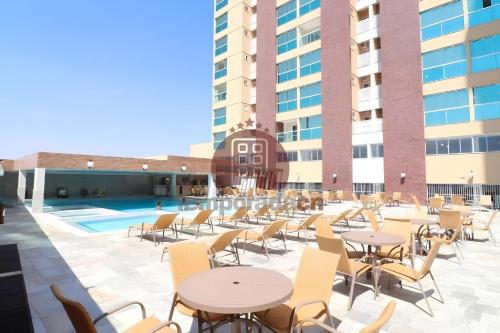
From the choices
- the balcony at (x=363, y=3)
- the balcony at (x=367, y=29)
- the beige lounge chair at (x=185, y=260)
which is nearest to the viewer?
the beige lounge chair at (x=185, y=260)

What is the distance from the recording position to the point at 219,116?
37250mm

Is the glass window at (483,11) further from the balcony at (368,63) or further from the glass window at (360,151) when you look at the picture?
the glass window at (360,151)

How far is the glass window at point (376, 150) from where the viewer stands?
24.8m

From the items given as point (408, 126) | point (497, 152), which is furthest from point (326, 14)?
point (497, 152)

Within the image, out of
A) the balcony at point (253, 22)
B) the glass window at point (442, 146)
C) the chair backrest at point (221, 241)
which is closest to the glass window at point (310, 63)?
the balcony at point (253, 22)

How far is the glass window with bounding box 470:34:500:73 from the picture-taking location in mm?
19875

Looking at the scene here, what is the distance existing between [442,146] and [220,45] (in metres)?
28.1

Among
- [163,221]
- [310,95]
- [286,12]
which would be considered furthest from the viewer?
[286,12]

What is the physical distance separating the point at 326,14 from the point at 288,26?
15.1 ft

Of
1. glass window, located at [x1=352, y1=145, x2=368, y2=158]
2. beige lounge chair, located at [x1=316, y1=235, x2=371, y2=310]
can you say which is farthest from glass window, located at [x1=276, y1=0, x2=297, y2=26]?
beige lounge chair, located at [x1=316, y1=235, x2=371, y2=310]

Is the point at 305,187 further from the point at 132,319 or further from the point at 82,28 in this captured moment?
the point at 132,319

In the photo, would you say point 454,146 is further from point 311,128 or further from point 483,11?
point 311,128

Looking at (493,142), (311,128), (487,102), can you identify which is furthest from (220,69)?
(493,142)

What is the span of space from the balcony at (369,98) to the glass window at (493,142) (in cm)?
842
